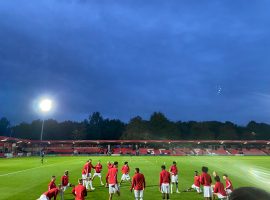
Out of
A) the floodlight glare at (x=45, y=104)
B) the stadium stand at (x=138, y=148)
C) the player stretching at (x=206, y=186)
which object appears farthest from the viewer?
the stadium stand at (x=138, y=148)

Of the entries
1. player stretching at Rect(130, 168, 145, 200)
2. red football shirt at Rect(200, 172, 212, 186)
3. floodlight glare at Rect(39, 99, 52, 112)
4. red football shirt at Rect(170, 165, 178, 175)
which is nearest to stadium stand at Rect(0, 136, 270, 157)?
floodlight glare at Rect(39, 99, 52, 112)

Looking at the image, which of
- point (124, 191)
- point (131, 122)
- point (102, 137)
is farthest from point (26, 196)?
point (102, 137)

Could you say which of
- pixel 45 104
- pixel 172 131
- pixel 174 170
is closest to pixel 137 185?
pixel 174 170

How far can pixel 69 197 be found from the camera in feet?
88.2

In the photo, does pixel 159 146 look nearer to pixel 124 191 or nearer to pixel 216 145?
pixel 216 145

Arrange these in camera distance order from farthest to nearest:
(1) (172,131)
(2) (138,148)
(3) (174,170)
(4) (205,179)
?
(1) (172,131), (2) (138,148), (3) (174,170), (4) (205,179)

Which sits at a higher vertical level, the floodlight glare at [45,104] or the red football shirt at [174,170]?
the floodlight glare at [45,104]

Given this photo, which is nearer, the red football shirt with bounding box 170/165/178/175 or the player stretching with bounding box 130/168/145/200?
the player stretching with bounding box 130/168/145/200

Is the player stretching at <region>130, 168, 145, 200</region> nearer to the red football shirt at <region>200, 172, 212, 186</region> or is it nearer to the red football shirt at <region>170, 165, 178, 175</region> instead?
the red football shirt at <region>200, 172, 212, 186</region>

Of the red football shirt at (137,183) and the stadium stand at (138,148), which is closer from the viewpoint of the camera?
the red football shirt at (137,183)

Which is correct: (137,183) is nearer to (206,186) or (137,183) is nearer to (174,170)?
(206,186)

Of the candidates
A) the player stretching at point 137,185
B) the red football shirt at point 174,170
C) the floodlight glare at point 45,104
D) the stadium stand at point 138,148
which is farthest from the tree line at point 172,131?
the player stretching at point 137,185

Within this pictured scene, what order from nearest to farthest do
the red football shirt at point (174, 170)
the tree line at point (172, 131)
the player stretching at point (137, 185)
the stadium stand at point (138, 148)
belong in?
the player stretching at point (137, 185) < the red football shirt at point (174, 170) < the stadium stand at point (138, 148) < the tree line at point (172, 131)

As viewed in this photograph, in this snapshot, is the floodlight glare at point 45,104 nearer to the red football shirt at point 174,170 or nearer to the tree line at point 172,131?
the red football shirt at point 174,170
